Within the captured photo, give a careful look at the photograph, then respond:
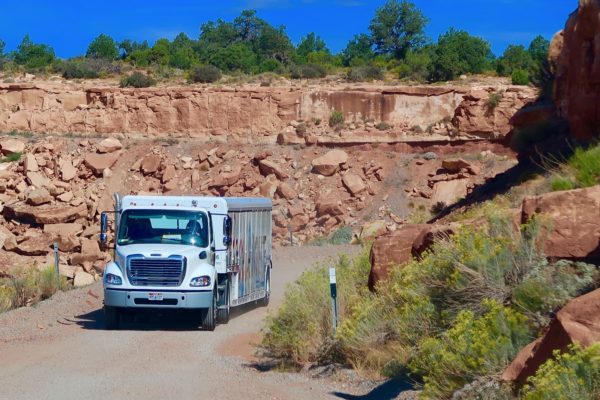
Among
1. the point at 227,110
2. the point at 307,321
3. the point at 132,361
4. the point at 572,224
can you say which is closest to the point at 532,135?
the point at 307,321

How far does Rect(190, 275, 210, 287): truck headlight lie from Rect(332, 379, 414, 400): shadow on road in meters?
7.22

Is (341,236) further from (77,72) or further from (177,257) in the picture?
(77,72)

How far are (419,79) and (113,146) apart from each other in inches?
852

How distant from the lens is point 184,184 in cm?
5044

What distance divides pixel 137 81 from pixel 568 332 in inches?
2182

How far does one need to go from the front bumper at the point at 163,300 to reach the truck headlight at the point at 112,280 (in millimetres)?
184

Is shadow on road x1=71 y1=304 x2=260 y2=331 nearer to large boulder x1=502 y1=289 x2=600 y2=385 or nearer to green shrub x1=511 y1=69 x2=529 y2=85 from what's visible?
large boulder x1=502 y1=289 x2=600 y2=385

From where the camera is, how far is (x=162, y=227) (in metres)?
18.7

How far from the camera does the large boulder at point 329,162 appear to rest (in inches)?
1950

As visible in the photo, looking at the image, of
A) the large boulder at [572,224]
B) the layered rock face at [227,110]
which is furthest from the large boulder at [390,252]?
the layered rock face at [227,110]

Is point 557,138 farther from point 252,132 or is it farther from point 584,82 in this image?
point 252,132

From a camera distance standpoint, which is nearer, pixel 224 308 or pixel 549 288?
pixel 549 288

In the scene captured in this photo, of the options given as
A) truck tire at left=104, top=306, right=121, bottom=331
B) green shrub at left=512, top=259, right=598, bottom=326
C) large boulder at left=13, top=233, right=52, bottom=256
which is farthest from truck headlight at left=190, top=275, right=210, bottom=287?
large boulder at left=13, top=233, right=52, bottom=256

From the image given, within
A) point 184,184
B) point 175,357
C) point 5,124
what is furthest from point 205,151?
point 175,357
